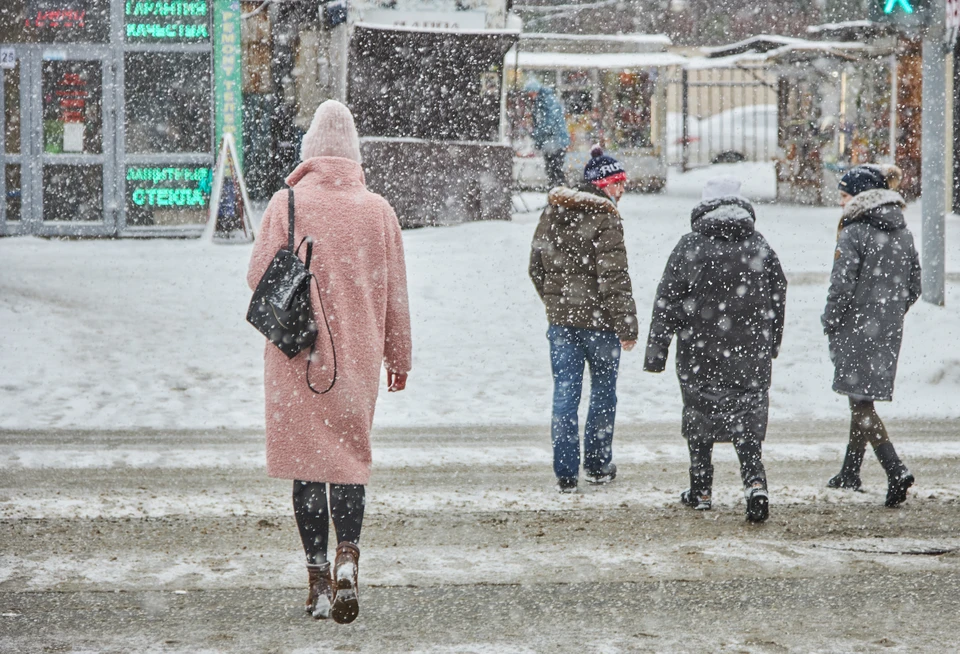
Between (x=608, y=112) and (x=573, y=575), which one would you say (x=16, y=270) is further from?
(x=608, y=112)

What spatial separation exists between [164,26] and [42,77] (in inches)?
71.1

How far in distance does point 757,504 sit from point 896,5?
667 cm

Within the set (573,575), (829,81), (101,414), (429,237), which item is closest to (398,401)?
(101,414)

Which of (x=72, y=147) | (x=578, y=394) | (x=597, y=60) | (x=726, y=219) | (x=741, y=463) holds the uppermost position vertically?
(x=597, y=60)

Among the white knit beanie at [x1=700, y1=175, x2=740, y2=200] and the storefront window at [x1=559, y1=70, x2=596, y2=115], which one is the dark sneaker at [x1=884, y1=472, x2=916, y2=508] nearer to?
the white knit beanie at [x1=700, y1=175, x2=740, y2=200]

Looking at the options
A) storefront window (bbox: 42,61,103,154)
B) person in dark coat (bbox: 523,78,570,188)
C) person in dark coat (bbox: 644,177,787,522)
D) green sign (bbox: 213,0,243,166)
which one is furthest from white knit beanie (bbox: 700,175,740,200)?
person in dark coat (bbox: 523,78,570,188)

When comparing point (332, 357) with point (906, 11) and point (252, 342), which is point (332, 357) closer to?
point (252, 342)

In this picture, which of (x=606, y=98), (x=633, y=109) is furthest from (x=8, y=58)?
(x=633, y=109)

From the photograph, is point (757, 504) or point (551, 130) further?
point (551, 130)

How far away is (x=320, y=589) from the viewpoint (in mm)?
4590

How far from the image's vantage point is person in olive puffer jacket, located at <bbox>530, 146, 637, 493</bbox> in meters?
6.77

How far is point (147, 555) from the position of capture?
215 inches

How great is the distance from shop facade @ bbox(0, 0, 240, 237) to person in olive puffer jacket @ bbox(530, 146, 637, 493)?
10.7 meters

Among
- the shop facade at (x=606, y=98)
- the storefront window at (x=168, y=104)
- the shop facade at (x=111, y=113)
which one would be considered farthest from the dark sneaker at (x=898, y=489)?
the shop facade at (x=606, y=98)
